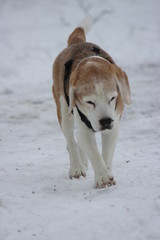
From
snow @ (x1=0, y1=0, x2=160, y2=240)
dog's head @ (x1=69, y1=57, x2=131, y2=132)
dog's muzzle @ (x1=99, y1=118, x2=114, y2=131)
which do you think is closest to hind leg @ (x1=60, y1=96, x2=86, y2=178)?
snow @ (x1=0, y1=0, x2=160, y2=240)

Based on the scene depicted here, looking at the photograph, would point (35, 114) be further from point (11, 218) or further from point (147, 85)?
point (11, 218)

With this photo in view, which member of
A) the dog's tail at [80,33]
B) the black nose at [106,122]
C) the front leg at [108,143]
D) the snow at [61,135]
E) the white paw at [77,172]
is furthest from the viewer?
the dog's tail at [80,33]

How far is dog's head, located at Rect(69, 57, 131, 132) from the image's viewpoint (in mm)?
4324

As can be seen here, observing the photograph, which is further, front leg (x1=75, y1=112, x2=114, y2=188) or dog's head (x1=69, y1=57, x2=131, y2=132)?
front leg (x1=75, y1=112, x2=114, y2=188)

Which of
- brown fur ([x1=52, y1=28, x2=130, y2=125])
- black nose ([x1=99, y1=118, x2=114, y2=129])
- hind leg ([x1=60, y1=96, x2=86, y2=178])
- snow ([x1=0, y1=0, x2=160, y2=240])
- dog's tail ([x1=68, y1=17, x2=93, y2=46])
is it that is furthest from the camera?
dog's tail ([x1=68, y1=17, x2=93, y2=46])

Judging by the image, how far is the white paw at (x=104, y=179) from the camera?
15.2 feet

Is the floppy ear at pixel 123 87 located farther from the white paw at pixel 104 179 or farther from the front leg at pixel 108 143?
the white paw at pixel 104 179

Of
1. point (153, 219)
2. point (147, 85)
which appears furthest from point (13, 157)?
point (147, 85)

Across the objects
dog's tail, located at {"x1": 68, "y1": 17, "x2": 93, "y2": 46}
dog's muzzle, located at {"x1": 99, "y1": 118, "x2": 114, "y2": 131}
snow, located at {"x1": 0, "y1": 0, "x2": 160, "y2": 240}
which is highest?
dog's muzzle, located at {"x1": 99, "y1": 118, "x2": 114, "y2": 131}

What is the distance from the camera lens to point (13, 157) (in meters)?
6.19

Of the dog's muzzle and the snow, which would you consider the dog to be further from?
the snow

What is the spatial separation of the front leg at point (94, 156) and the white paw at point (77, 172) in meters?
0.59

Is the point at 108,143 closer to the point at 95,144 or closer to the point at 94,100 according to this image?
the point at 95,144

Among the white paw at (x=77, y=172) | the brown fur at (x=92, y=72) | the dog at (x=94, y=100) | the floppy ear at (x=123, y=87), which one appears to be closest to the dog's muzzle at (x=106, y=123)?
the dog at (x=94, y=100)
